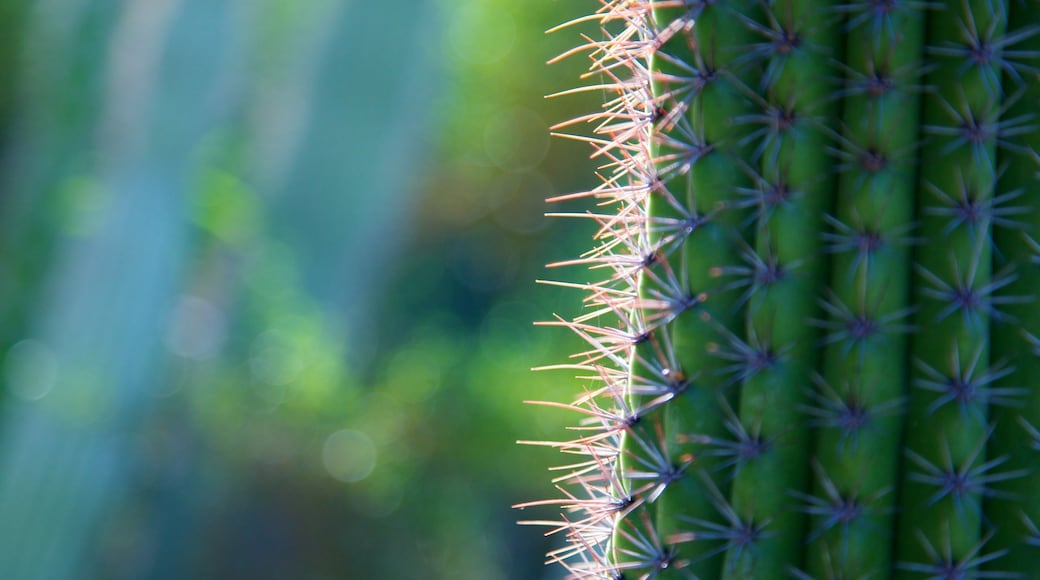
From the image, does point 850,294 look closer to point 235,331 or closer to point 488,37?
point 235,331

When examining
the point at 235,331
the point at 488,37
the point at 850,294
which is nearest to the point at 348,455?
the point at 235,331

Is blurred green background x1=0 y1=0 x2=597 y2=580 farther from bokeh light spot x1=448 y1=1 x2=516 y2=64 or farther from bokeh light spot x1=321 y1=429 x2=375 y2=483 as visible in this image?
bokeh light spot x1=448 y1=1 x2=516 y2=64

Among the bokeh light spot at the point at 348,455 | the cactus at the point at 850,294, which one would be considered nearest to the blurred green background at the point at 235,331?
the bokeh light spot at the point at 348,455

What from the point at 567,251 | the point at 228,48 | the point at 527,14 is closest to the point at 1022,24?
the point at 228,48

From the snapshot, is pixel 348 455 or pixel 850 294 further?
pixel 348 455

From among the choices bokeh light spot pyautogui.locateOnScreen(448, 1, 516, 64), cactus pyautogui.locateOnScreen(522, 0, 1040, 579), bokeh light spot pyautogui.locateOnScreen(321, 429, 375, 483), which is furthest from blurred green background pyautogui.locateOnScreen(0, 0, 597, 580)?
cactus pyautogui.locateOnScreen(522, 0, 1040, 579)

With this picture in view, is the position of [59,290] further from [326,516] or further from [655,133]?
[655,133]
